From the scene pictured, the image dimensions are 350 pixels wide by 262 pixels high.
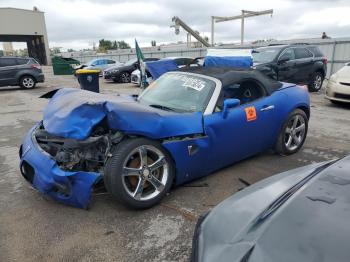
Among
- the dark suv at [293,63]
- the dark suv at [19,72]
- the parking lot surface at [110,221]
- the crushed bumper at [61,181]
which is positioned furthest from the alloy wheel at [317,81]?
the dark suv at [19,72]

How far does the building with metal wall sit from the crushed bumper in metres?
43.1

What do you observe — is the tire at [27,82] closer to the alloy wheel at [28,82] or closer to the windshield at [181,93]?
the alloy wheel at [28,82]

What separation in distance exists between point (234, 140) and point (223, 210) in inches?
78.2

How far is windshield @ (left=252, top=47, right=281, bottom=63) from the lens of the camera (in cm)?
1067

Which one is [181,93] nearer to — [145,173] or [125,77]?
[145,173]

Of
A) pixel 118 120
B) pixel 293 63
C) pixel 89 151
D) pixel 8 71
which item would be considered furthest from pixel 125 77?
pixel 118 120

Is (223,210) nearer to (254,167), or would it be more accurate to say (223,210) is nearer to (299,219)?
(299,219)

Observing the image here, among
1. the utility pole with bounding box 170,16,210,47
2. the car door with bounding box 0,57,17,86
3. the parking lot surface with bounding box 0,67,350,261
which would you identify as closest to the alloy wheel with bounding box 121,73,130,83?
the car door with bounding box 0,57,17,86

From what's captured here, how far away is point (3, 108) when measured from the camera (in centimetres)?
1019

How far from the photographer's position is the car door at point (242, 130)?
3.68m

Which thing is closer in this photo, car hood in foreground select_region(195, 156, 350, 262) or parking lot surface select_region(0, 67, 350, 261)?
car hood in foreground select_region(195, 156, 350, 262)

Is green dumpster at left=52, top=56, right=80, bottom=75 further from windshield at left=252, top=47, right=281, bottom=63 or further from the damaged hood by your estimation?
the damaged hood

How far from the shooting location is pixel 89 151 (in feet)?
10.4

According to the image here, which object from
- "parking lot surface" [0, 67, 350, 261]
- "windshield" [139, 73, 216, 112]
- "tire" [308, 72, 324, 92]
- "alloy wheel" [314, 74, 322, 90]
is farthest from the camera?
"alloy wheel" [314, 74, 322, 90]
